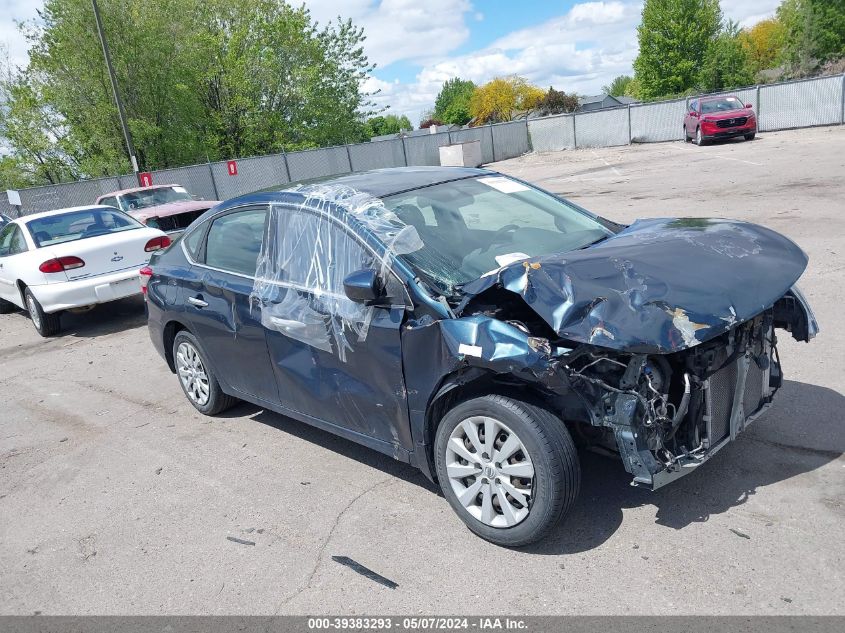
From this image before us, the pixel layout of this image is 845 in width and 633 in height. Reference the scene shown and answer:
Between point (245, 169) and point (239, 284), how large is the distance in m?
23.4

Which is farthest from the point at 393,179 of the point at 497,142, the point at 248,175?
the point at 497,142

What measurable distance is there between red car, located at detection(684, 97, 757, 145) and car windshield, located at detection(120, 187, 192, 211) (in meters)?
18.7

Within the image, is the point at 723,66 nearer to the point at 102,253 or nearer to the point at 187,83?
the point at 187,83

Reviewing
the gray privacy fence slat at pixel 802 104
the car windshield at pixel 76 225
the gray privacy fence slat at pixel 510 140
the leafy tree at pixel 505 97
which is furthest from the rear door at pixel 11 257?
the leafy tree at pixel 505 97

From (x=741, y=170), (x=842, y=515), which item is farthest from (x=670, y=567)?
(x=741, y=170)

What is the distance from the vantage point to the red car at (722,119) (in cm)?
2406

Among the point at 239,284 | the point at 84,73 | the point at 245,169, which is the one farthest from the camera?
the point at 84,73

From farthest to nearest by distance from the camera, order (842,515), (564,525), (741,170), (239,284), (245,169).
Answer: (245,169), (741,170), (239,284), (564,525), (842,515)

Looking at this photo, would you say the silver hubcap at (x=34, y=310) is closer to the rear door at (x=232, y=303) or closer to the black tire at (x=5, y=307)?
the black tire at (x=5, y=307)

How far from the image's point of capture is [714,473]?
379 cm

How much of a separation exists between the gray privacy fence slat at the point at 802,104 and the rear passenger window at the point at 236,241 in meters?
27.5

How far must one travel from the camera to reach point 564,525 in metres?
3.50

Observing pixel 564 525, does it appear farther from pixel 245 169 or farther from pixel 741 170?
pixel 245 169

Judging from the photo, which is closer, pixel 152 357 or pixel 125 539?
pixel 125 539
